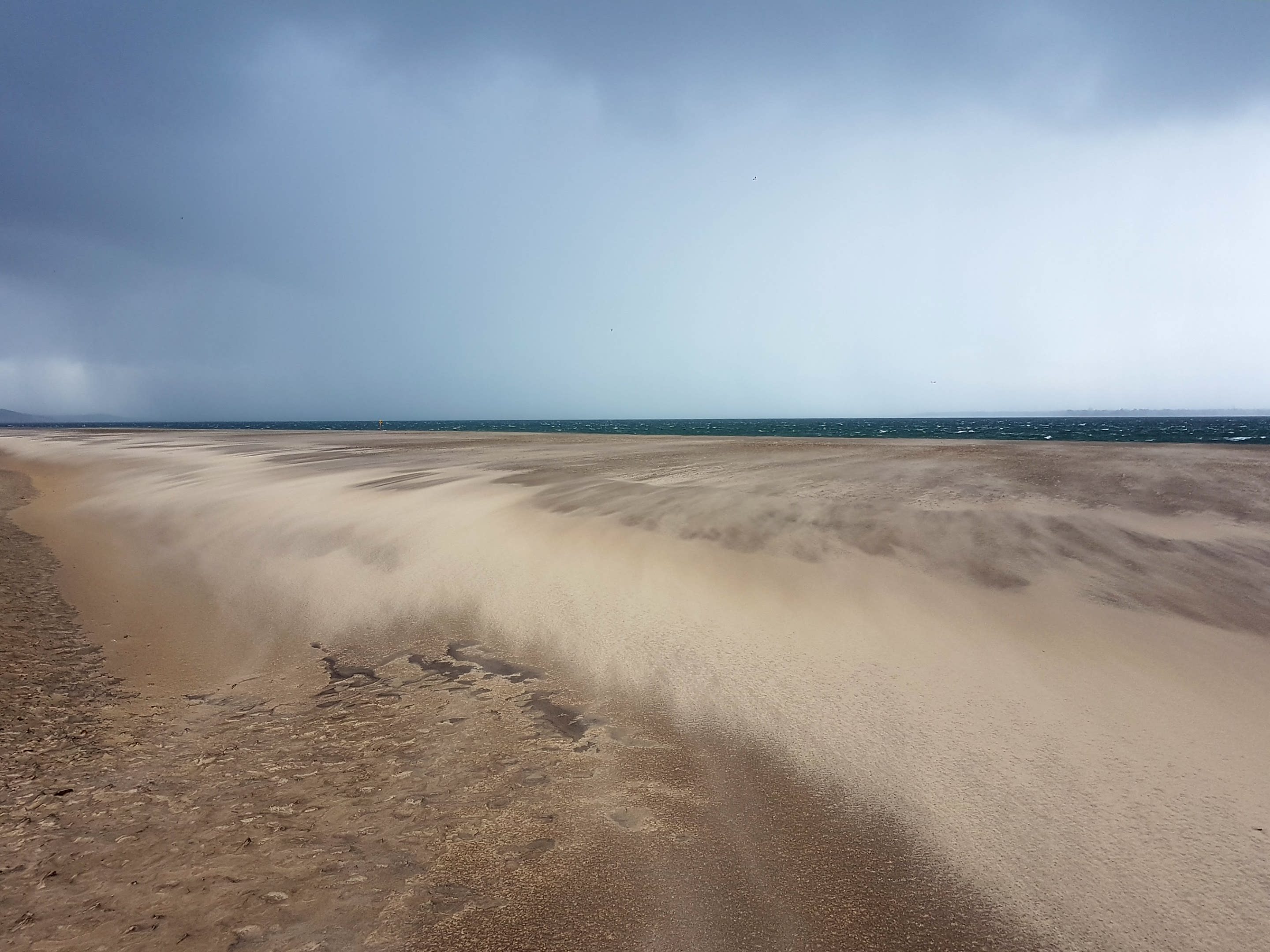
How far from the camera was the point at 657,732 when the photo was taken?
468 centimetres

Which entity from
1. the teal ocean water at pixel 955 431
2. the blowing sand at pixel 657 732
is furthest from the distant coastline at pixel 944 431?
the blowing sand at pixel 657 732

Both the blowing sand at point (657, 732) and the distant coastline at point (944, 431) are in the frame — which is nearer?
the blowing sand at point (657, 732)

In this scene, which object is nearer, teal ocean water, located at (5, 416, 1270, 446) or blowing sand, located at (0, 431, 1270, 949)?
blowing sand, located at (0, 431, 1270, 949)

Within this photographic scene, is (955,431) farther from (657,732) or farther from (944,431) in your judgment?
(657,732)

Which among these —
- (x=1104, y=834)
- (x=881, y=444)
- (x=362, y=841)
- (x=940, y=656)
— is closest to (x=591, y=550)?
(x=940, y=656)

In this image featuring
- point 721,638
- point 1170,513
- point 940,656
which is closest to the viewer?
point 940,656

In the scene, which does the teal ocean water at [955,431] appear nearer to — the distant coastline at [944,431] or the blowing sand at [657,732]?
the distant coastline at [944,431]

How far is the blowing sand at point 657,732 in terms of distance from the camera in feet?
9.67

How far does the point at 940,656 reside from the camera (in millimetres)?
5559

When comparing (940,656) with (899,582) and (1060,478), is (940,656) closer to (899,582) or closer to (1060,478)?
(899,582)

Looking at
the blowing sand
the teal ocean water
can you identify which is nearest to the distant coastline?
the teal ocean water

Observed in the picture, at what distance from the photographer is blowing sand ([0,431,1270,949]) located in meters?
2.95

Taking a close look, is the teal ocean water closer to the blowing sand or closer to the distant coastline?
the distant coastline

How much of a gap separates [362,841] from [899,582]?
6.07 metres
